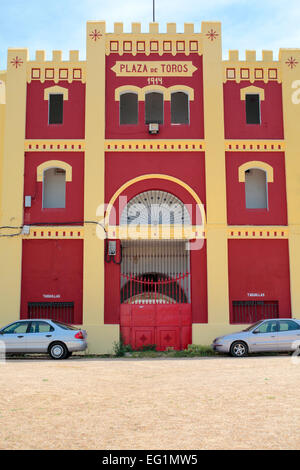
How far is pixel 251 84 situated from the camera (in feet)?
71.6

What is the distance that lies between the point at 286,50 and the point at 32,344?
46.0 ft

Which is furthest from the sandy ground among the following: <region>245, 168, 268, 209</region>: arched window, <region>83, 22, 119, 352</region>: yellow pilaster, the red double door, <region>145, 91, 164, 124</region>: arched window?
<region>145, 91, 164, 124</region>: arched window

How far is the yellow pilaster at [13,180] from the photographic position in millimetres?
20359

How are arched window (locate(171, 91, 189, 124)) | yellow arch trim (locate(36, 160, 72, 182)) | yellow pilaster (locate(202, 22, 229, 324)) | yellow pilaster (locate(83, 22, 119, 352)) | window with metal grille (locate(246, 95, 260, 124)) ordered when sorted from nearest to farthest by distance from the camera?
yellow pilaster (locate(83, 22, 119, 352)) → yellow pilaster (locate(202, 22, 229, 324)) → yellow arch trim (locate(36, 160, 72, 182)) → window with metal grille (locate(246, 95, 260, 124)) → arched window (locate(171, 91, 189, 124))

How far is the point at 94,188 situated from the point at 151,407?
12.5 metres

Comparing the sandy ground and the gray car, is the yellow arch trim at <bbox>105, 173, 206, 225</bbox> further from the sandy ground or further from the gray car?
the sandy ground

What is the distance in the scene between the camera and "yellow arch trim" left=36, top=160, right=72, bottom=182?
21.0m

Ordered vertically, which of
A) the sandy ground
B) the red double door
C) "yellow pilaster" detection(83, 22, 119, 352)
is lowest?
the sandy ground

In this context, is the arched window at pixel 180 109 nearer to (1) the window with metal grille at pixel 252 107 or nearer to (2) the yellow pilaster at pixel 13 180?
(1) the window with metal grille at pixel 252 107

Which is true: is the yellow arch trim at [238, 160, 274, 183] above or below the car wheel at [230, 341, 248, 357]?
above

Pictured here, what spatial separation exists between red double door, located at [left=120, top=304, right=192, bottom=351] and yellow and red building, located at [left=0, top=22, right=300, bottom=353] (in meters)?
0.04

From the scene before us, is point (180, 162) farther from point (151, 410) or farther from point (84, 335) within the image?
point (151, 410)

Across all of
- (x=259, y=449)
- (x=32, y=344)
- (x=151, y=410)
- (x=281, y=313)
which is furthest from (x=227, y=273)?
(x=259, y=449)

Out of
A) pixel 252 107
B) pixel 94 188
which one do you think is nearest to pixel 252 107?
pixel 252 107
